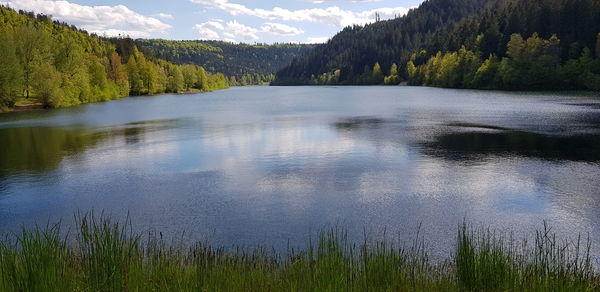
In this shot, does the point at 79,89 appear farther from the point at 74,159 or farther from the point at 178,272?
the point at 178,272

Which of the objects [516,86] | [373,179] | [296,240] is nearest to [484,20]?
[516,86]

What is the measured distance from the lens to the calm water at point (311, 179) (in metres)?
15.9

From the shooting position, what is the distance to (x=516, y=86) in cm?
10394

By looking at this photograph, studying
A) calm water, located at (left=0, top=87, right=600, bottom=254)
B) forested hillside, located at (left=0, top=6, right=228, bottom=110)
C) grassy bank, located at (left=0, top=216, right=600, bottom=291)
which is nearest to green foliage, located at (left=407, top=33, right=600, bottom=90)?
calm water, located at (left=0, top=87, right=600, bottom=254)

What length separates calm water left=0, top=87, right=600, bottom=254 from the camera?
1585 cm

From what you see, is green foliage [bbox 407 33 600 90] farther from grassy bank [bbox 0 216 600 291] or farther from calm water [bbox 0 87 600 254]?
grassy bank [bbox 0 216 600 291]

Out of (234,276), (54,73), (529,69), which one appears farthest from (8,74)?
(529,69)

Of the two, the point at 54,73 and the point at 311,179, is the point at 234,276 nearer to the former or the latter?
the point at 311,179

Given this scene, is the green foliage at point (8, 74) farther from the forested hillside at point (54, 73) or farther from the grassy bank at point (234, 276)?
the grassy bank at point (234, 276)

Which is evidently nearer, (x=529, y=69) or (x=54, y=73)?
(x=54, y=73)

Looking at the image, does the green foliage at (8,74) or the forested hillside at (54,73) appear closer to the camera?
the green foliage at (8,74)

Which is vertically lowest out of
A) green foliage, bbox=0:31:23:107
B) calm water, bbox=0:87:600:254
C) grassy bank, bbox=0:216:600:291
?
calm water, bbox=0:87:600:254

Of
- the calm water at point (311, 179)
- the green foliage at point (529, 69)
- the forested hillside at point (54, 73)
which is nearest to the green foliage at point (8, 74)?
the forested hillside at point (54, 73)

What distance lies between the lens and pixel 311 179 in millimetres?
22625
